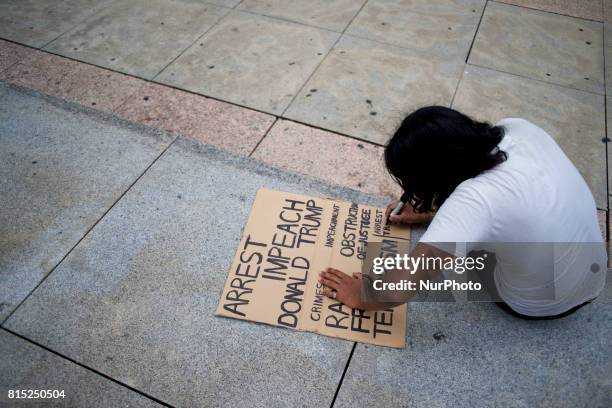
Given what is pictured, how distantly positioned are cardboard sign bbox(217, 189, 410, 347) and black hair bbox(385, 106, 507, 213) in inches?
26.9

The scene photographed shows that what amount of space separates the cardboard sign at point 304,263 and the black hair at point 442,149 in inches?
26.9

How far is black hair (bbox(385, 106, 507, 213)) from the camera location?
4.58ft

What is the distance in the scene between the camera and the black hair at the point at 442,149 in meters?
1.40

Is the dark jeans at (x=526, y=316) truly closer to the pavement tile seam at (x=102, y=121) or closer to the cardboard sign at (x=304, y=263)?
the cardboard sign at (x=304, y=263)

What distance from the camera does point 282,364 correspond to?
1.75 metres

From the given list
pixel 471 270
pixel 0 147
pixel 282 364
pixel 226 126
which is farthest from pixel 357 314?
pixel 0 147

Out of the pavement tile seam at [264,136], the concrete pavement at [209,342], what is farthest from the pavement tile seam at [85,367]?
the pavement tile seam at [264,136]

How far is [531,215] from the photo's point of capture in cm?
135

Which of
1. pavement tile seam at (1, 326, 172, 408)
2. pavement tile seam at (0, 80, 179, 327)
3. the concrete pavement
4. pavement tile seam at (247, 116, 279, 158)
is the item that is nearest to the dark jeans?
the concrete pavement

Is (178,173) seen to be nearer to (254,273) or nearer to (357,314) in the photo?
(254,273)

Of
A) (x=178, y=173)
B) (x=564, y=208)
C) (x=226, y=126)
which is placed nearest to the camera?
(x=564, y=208)

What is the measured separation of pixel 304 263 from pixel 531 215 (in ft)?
3.30

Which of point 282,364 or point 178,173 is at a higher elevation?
point 178,173

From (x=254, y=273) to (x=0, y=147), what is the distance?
176cm
